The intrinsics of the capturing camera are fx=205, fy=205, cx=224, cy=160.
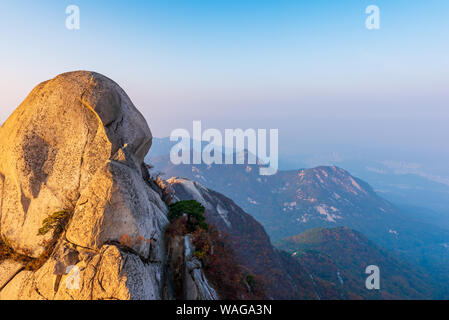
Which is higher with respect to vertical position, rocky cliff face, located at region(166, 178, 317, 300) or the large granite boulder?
the large granite boulder

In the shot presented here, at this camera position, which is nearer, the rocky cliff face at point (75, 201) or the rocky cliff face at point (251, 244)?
the rocky cliff face at point (75, 201)

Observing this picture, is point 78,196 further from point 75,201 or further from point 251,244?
point 251,244

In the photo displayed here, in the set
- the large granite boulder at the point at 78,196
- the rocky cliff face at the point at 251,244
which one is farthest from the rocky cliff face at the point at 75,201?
the rocky cliff face at the point at 251,244

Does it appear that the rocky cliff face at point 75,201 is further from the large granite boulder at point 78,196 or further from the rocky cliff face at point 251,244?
the rocky cliff face at point 251,244

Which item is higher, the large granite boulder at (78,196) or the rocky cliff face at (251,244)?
the large granite boulder at (78,196)

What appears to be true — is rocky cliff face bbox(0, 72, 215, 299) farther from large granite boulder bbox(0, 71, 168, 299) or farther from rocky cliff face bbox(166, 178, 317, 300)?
rocky cliff face bbox(166, 178, 317, 300)

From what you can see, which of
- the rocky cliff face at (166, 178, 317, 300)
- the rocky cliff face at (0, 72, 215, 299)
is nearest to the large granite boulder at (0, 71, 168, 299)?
the rocky cliff face at (0, 72, 215, 299)

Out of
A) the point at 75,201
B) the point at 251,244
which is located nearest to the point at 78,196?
the point at 75,201

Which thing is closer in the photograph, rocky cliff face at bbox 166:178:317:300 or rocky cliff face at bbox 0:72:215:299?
rocky cliff face at bbox 0:72:215:299
